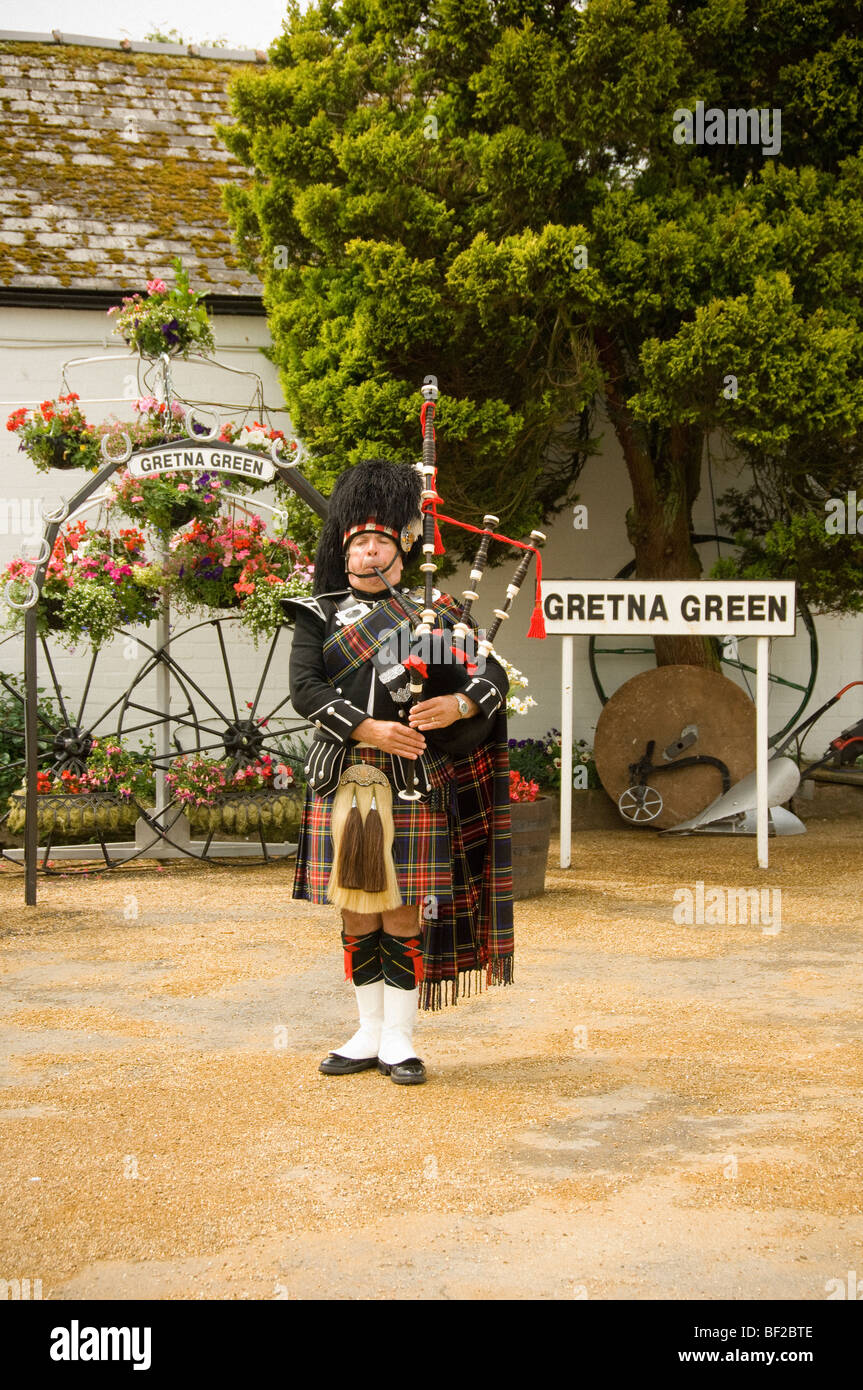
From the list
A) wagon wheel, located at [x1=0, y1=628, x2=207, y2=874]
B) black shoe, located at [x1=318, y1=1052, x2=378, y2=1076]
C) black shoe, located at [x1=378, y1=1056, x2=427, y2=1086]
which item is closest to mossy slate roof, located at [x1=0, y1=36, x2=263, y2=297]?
wagon wheel, located at [x1=0, y1=628, x2=207, y2=874]

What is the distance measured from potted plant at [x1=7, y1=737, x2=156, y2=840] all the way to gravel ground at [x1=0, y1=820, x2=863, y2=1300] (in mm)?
1425

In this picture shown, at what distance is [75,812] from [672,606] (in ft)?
11.7

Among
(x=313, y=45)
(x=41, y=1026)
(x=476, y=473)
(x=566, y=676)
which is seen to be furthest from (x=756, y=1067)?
(x=313, y=45)

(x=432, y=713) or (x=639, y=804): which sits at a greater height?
(x=432, y=713)

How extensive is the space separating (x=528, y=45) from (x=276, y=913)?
4.96m

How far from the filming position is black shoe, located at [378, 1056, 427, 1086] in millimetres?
3609

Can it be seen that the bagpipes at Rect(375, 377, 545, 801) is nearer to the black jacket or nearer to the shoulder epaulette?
the black jacket

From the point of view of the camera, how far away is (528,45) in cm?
730

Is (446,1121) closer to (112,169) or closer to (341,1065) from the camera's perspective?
(341,1065)

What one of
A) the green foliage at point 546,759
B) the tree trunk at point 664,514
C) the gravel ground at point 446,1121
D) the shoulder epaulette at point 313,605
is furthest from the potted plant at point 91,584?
the shoulder epaulette at point 313,605

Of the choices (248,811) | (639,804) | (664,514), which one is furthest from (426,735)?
(664,514)

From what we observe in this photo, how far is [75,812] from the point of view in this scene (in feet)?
24.0

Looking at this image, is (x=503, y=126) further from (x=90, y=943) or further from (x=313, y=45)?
(x=90, y=943)

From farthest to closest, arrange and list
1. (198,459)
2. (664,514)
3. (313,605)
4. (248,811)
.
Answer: (664,514)
(248,811)
(198,459)
(313,605)
